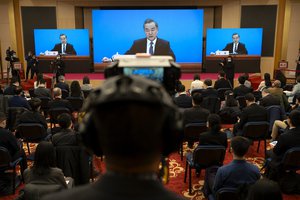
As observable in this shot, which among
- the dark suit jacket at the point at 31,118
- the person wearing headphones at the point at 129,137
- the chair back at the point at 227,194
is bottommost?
the chair back at the point at 227,194

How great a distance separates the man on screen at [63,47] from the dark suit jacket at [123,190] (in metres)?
13.3

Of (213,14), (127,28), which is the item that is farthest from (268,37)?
(127,28)

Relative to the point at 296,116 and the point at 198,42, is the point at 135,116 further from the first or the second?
the point at 198,42

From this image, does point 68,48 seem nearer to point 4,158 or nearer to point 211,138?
point 4,158

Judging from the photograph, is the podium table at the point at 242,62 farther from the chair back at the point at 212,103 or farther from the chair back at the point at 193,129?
the chair back at the point at 193,129

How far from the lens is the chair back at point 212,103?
6945 mm

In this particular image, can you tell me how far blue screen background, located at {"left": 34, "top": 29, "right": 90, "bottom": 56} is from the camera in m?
13.6

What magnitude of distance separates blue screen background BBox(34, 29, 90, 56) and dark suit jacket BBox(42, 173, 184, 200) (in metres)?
13.3

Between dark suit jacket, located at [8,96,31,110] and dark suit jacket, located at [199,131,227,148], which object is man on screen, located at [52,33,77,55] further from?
dark suit jacket, located at [199,131,227,148]

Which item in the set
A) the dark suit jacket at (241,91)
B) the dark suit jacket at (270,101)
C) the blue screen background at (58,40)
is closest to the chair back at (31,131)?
the dark suit jacket at (270,101)

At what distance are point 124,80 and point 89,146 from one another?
10.2 inches

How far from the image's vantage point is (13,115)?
6277 millimetres

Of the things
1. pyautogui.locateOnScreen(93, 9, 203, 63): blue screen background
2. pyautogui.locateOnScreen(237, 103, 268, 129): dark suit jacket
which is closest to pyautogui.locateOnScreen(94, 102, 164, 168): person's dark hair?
pyautogui.locateOnScreen(237, 103, 268, 129): dark suit jacket

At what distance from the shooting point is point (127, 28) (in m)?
14.2
